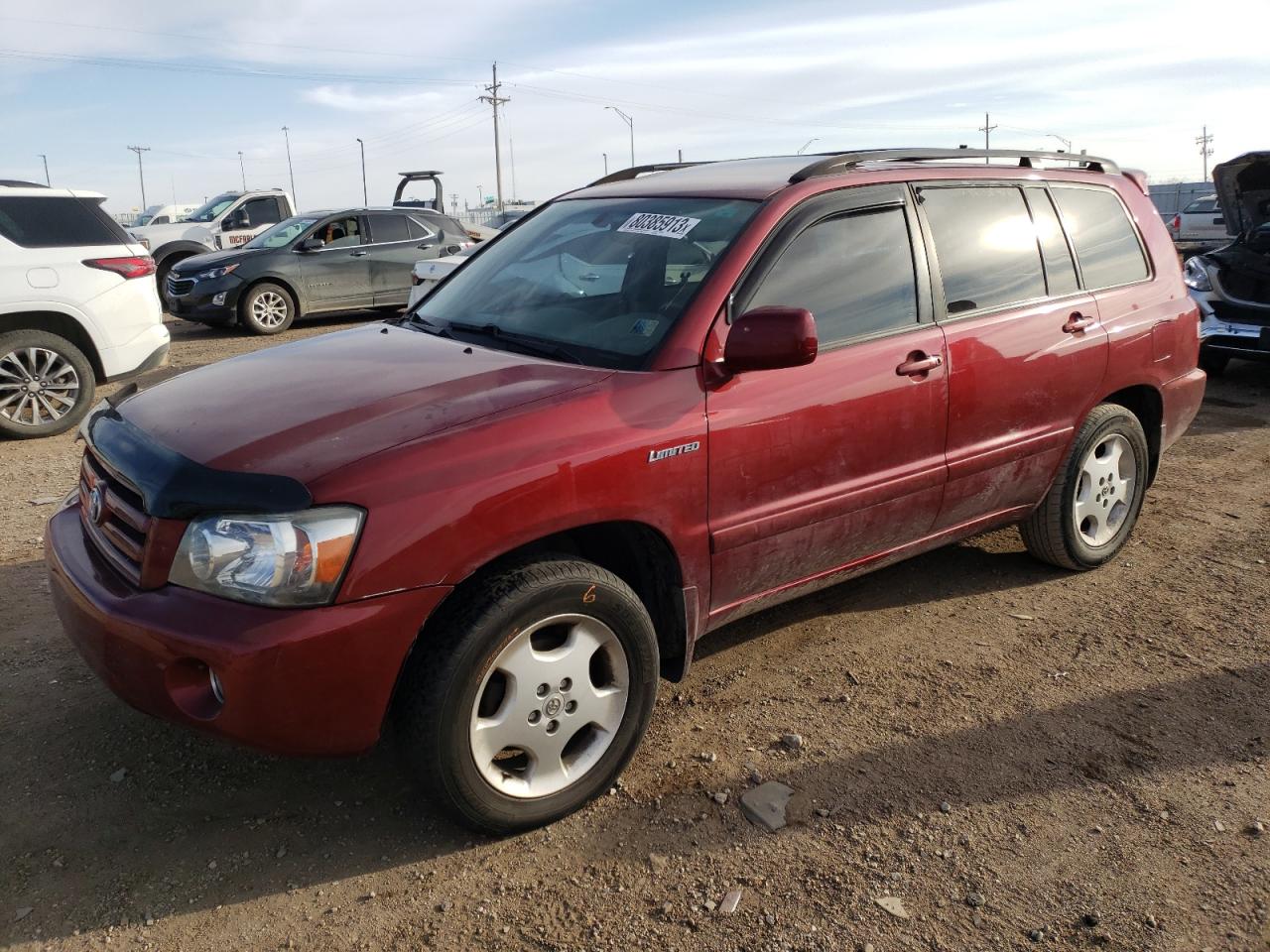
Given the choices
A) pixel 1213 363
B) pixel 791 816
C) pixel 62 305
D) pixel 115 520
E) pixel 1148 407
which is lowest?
pixel 791 816

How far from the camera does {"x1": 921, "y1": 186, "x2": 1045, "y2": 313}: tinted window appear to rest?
3.69 metres

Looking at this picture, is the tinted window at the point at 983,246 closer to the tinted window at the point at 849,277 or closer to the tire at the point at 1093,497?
the tinted window at the point at 849,277

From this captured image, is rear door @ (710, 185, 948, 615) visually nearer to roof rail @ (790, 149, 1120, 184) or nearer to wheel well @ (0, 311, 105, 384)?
roof rail @ (790, 149, 1120, 184)

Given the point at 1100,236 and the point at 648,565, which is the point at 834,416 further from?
the point at 1100,236

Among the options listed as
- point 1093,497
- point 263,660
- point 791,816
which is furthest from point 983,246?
point 263,660

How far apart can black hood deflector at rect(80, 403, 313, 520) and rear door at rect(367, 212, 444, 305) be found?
11072 millimetres

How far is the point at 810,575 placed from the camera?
344 cm

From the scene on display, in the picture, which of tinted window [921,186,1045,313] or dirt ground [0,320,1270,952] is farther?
tinted window [921,186,1045,313]

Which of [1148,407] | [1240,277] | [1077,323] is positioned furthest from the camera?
[1240,277]

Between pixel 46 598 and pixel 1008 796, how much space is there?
3.76 m

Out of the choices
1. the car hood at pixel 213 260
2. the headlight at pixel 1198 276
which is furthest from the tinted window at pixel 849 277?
the car hood at pixel 213 260

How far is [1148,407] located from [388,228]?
1084cm

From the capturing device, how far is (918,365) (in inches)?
136

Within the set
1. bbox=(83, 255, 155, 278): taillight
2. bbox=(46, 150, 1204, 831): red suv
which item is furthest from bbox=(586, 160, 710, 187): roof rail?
bbox=(83, 255, 155, 278): taillight
